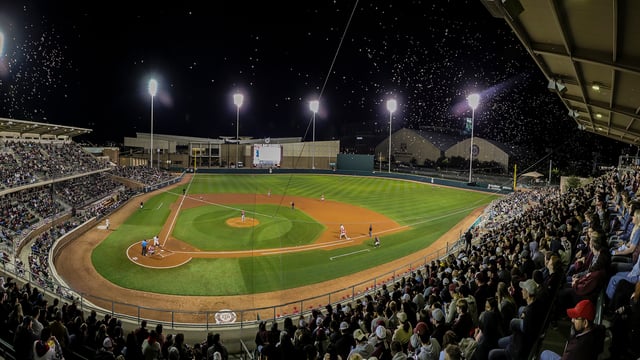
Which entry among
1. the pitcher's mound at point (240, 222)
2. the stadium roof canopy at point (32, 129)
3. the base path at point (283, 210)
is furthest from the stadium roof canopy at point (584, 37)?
the stadium roof canopy at point (32, 129)

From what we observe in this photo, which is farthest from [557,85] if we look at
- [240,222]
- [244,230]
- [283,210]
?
[283,210]

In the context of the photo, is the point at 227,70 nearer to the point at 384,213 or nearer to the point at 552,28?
the point at 384,213

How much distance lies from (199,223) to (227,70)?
39.7 meters

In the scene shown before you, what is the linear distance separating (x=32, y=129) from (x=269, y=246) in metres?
31.2

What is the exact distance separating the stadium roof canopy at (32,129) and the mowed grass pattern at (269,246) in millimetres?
13101

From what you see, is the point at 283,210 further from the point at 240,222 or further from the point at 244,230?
the point at 244,230

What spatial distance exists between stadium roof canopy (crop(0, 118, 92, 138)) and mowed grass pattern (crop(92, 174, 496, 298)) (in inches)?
516

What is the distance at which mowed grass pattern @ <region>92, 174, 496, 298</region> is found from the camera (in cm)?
1870

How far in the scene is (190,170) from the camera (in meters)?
70.0

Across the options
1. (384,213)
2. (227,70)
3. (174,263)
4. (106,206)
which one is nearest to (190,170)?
(227,70)

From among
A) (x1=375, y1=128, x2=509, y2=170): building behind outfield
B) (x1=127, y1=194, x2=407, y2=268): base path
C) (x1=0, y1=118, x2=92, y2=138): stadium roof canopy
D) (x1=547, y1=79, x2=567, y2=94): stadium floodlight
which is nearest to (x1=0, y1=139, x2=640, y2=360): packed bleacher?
(x1=547, y1=79, x2=567, y2=94): stadium floodlight

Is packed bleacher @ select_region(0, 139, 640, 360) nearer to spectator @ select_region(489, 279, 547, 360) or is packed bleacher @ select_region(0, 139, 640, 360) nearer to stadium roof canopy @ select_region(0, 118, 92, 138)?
spectator @ select_region(489, 279, 547, 360)

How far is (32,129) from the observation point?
37406 mm

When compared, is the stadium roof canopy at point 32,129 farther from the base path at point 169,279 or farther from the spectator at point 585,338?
the spectator at point 585,338
